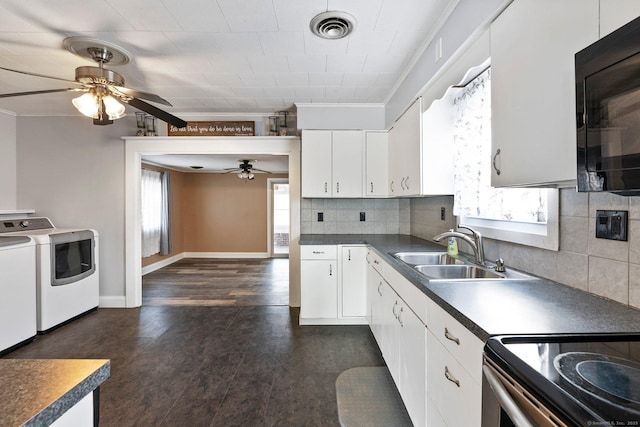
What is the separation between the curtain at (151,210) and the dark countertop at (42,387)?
5.69m

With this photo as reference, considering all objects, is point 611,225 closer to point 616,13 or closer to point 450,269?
point 616,13

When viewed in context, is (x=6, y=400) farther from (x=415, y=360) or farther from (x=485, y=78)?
(x=485, y=78)

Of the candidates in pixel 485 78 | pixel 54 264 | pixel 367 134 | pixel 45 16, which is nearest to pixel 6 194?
pixel 54 264

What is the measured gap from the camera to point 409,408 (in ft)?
5.55

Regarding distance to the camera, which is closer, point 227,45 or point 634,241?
point 634,241

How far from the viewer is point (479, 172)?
2080mm

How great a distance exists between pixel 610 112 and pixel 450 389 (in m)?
1.02

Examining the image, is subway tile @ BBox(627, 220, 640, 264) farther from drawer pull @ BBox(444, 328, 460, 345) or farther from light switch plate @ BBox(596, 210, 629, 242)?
drawer pull @ BBox(444, 328, 460, 345)

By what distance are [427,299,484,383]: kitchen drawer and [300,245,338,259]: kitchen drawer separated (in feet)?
6.04

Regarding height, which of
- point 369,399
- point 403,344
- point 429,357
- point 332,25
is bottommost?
point 369,399

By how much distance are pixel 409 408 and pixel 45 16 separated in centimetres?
303

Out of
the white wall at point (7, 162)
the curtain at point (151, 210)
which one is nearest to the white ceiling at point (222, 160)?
the curtain at point (151, 210)

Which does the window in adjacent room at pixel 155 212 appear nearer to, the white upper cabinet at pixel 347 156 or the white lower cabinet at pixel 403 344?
the white upper cabinet at pixel 347 156

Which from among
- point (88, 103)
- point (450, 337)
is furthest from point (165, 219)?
point (450, 337)
